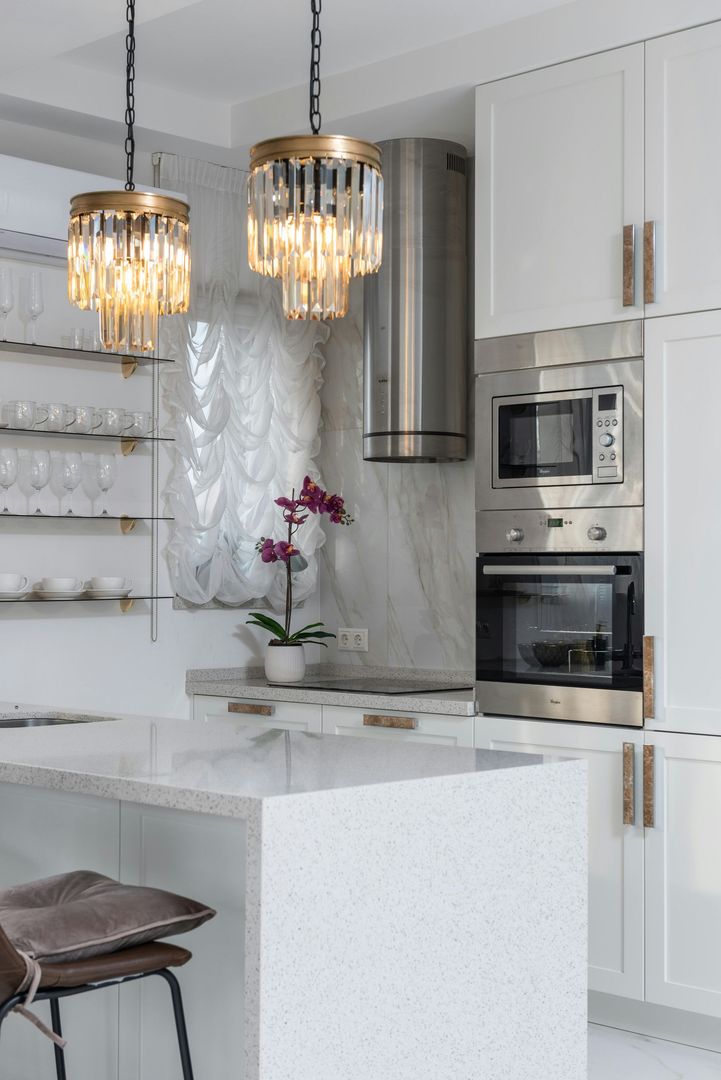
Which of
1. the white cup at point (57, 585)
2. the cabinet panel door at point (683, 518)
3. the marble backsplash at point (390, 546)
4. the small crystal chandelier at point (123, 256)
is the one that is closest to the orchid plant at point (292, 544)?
the marble backsplash at point (390, 546)

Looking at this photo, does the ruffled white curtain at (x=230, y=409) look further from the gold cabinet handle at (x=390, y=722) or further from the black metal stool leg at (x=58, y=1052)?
the black metal stool leg at (x=58, y=1052)

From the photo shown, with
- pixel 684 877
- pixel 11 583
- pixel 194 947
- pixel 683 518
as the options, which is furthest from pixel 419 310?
pixel 194 947

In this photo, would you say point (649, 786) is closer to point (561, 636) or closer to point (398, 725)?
point (561, 636)

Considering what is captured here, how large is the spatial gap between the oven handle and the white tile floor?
1.27 m

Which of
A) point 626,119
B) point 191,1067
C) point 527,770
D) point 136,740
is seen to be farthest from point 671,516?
point 191,1067

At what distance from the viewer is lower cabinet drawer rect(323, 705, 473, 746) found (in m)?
3.87

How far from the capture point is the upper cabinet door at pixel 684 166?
3.42 metres

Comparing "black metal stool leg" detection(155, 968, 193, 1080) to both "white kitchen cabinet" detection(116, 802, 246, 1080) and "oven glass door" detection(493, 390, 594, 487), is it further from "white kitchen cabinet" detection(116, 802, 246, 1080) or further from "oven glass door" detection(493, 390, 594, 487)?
"oven glass door" detection(493, 390, 594, 487)

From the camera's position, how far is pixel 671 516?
11.5 ft

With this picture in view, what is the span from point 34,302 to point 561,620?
186 cm

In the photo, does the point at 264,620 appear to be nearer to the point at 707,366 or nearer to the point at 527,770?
the point at 707,366

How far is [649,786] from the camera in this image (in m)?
3.48

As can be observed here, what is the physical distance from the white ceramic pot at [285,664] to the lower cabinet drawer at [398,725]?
38 centimetres

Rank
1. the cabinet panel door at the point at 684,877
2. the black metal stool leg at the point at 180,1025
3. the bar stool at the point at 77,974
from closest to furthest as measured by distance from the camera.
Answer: the bar stool at the point at 77,974 → the black metal stool leg at the point at 180,1025 → the cabinet panel door at the point at 684,877
